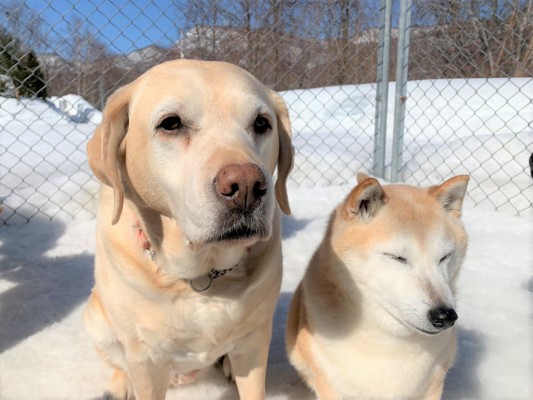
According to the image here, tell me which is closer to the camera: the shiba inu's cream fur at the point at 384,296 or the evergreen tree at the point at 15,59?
the shiba inu's cream fur at the point at 384,296

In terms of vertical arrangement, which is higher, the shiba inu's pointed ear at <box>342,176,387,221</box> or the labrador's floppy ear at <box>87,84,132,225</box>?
the labrador's floppy ear at <box>87,84,132,225</box>

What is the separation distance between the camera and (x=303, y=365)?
1618 millimetres

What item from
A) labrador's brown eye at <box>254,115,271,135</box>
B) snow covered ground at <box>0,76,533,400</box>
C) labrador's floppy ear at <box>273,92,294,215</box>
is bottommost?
snow covered ground at <box>0,76,533,400</box>

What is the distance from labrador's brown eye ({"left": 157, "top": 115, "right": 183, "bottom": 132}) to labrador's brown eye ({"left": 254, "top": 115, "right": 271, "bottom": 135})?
221 millimetres

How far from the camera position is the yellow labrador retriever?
1064 mm

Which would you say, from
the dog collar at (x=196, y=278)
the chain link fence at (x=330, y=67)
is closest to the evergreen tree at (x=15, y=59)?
the chain link fence at (x=330, y=67)

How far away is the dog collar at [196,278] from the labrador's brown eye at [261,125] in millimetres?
452

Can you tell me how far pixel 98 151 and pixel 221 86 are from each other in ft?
1.30

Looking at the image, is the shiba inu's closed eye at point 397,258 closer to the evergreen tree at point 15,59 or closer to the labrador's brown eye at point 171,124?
the labrador's brown eye at point 171,124

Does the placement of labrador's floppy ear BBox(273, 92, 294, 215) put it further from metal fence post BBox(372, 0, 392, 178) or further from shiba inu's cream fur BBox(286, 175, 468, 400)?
metal fence post BBox(372, 0, 392, 178)

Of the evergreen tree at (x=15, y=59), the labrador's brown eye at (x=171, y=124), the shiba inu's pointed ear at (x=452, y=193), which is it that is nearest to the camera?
the labrador's brown eye at (x=171, y=124)

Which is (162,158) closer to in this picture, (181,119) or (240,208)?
(181,119)

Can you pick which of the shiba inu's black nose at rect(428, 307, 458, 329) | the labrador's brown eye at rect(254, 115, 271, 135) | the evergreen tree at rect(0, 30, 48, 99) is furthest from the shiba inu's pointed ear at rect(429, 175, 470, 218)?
the evergreen tree at rect(0, 30, 48, 99)

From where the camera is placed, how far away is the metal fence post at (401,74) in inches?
142
